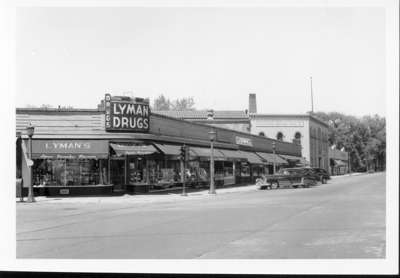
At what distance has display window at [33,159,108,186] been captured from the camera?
27.8 m

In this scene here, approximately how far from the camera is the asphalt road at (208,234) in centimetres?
1008

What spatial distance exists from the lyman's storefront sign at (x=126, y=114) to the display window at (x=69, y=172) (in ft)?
7.16

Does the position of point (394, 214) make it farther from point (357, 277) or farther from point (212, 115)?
point (212, 115)

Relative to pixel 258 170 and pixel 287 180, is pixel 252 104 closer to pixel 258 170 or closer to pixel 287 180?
pixel 258 170

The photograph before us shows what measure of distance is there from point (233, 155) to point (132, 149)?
15.2 meters

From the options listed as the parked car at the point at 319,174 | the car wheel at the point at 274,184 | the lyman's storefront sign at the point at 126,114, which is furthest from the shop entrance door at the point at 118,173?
the parked car at the point at 319,174

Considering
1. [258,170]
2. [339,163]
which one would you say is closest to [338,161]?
[339,163]

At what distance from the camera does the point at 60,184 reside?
2797 cm

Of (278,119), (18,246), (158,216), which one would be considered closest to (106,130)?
(158,216)

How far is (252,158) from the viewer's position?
4700 cm

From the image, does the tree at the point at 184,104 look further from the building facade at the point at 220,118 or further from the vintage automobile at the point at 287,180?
the vintage automobile at the point at 287,180

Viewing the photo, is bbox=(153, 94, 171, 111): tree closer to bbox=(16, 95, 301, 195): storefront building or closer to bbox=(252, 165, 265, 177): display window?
bbox=(252, 165, 265, 177): display window

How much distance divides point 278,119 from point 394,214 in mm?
56947

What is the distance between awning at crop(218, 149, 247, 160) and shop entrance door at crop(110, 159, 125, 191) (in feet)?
41.6
